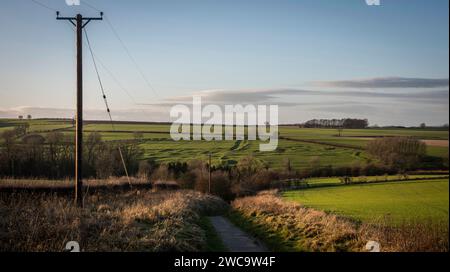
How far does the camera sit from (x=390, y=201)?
38.2 m

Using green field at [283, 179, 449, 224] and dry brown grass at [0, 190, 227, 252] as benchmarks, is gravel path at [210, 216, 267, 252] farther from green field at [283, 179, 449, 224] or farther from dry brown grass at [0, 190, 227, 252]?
green field at [283, 179, 449, 224]

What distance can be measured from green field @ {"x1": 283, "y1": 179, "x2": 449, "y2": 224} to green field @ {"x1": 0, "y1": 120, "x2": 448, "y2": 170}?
7328 millimetres

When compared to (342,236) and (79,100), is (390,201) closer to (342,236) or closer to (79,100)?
(342,236)

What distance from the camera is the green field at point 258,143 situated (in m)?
63.9

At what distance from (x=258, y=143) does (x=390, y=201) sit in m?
53.3

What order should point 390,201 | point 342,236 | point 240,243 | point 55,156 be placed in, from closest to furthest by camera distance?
1. point 342,236
2. point 240,243
3. point 390,201
4. point 55,156

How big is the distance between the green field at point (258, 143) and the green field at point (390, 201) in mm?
7328

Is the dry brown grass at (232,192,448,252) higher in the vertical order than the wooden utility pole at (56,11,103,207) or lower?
lower

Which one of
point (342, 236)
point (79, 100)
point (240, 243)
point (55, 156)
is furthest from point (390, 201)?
point (55, 156)

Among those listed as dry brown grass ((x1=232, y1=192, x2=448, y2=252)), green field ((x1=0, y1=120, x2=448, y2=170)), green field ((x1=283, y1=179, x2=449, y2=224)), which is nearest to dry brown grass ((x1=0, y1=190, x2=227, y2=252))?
dry brown grass ((x1=232, y1=192, x2=448, y2=252))

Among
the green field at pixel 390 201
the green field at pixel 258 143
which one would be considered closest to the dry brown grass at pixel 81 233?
the green field at pixel 390 201

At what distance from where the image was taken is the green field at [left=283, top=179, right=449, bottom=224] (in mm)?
28056

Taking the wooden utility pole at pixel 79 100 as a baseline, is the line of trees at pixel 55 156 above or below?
below

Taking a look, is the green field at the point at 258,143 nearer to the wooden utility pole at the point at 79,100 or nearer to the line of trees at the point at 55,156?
the line of trees at the point at 55,156
